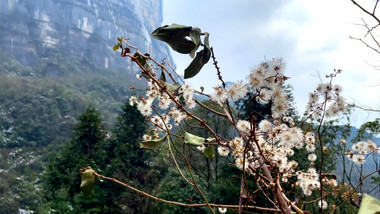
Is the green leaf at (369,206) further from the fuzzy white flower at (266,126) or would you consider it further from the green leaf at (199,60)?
the fuzzy white flower at (266,126)

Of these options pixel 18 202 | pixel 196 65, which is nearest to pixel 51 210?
pixel 196 65

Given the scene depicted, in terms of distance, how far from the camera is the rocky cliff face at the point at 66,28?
83.8 m

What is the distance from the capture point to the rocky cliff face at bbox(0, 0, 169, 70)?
3297 inches

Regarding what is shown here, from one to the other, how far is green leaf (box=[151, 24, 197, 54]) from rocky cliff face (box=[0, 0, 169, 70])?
85.8 meters

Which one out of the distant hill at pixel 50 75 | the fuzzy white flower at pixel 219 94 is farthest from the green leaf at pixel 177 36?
the distant hill at pixel 50 75

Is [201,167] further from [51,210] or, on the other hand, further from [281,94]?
[281,94]

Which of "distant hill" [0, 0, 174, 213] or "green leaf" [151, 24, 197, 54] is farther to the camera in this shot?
"distant hill" [0, 0, 174, 213]

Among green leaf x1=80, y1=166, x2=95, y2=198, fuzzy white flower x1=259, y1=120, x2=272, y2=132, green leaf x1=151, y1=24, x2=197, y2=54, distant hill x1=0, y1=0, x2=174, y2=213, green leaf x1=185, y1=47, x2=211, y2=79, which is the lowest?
green leaf x1=80, y1=166, x2=95, y2=198

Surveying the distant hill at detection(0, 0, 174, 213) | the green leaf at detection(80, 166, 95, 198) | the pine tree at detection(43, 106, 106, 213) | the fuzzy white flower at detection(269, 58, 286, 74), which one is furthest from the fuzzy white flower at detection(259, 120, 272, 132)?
the pine tree at detection(43, 106, 106, 213)

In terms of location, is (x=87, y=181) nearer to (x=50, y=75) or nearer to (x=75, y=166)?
(x=75, y=166)

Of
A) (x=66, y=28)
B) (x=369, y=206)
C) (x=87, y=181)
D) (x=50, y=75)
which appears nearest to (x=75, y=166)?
(x=87, y=181)

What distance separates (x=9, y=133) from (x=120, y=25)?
9181cm

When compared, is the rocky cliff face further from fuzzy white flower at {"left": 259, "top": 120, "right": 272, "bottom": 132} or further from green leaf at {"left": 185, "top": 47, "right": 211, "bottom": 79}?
green leaf at {"left": 185, "top": 47, "right": 211, "bottom": 79}

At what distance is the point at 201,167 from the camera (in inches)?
572
